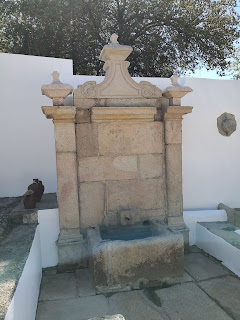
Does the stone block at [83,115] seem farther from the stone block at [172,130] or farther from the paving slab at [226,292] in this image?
the paving slab at [226,292]

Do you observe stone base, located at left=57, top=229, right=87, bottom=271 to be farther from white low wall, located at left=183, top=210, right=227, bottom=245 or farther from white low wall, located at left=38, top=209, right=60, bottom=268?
white low wall, located at left=183, top=210, right=227, bottom=245

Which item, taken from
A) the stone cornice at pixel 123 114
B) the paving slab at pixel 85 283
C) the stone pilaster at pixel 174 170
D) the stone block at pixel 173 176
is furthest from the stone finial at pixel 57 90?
the paving slab at pixel 85 283

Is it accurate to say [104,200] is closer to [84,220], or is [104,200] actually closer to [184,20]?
[84,220]

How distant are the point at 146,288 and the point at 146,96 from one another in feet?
8.50

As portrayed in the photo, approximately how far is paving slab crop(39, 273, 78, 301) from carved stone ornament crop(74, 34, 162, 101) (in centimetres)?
243

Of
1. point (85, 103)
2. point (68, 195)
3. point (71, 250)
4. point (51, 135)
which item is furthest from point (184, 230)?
point (51, 135)

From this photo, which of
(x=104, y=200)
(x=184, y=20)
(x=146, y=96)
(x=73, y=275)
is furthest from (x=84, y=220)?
(x=184, y=20)

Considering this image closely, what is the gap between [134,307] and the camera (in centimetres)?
286

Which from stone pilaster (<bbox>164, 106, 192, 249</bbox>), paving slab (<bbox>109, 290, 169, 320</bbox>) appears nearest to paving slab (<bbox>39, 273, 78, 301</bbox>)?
paving slab (<bbox>109, 290, 169, 320</bbox>)

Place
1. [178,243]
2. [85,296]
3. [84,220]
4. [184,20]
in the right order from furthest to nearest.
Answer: [184,20] < [84,220] < [178,243] < [85,296]

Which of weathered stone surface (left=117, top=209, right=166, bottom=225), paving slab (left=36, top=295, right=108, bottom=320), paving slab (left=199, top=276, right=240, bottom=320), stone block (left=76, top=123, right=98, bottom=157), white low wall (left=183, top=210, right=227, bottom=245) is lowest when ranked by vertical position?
paving slab (left=36, top=295, right=108, bottom=320)

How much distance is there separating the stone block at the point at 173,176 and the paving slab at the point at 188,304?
1.20 meters

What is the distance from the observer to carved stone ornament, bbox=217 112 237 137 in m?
5.12

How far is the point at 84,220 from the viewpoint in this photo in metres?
3.90
